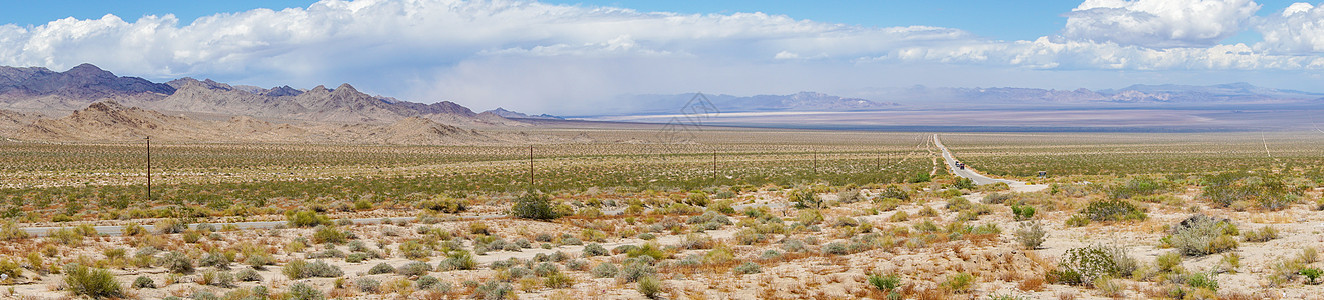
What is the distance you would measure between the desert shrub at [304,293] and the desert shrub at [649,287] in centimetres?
463

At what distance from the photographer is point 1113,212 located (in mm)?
20438

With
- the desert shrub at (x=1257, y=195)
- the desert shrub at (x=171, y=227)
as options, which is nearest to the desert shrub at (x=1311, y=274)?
the desert shrub at (x=1257, y=195)

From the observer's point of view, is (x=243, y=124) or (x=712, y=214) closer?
(x=712, y=214)

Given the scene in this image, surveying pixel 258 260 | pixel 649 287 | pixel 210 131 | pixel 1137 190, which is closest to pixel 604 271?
pixel 649 287

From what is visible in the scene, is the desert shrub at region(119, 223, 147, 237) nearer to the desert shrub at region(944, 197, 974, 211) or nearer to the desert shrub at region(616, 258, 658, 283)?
the desert shrub at region(616, 258, 658, 283)

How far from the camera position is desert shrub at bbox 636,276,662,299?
12.2 m

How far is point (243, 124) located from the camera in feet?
488

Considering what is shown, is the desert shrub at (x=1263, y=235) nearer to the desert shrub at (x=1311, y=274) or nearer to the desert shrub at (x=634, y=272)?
the desert shrub at (x=1311, y=274)

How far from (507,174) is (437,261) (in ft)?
124

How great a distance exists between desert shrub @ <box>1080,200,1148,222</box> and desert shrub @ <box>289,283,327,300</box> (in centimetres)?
1766

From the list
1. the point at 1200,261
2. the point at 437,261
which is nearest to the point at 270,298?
the point at 437,261

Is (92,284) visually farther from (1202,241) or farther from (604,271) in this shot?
(1202,241)

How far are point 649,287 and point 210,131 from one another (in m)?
151

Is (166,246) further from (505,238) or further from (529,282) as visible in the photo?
(529,282)
